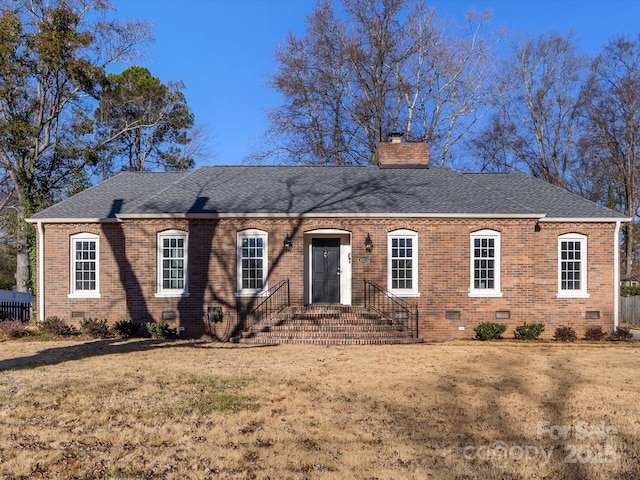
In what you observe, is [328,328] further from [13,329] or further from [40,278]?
[40,278]

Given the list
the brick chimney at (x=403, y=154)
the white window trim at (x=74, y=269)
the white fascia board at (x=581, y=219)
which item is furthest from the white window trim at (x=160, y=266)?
the white fascia board at (x=581, y=219)

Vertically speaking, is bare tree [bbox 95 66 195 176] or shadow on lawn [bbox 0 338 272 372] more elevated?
bare tree [bbox 95 66 195 176]

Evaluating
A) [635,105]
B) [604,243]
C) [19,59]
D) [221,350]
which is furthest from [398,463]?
[635,105]

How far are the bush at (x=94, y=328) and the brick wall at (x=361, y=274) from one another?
662 millimetres

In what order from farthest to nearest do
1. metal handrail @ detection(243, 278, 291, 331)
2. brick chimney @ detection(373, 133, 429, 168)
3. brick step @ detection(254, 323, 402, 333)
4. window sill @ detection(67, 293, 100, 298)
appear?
brick chimney @ detection(373, 133, 429, 168)
window sill @ detection(67, 293, 100, 298)
metal handrail @ detection(243, 278, 291, 331)
brick step @ detection(254, 323, 402, 333)

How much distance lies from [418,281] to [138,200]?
34.0ft

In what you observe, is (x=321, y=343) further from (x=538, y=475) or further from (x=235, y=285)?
(x=538, y=475)

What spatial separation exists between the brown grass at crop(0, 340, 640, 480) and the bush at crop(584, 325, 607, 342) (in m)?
4.53

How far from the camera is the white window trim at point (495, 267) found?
53.7ft

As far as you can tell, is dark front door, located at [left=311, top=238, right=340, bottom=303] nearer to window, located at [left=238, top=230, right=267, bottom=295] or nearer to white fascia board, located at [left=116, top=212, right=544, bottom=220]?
white fascia board, located at [left=116, top=212, right=544, bottom=220]

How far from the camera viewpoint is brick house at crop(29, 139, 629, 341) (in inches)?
643

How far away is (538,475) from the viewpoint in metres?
5.46

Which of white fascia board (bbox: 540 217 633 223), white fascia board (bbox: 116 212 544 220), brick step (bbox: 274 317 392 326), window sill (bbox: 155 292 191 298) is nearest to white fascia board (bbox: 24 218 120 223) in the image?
white fascia board (bbox: 116 212 544 220)

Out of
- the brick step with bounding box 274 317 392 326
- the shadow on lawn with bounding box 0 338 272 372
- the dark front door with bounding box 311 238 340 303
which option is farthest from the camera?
the dark front door with bounding box 311 238 340 303
